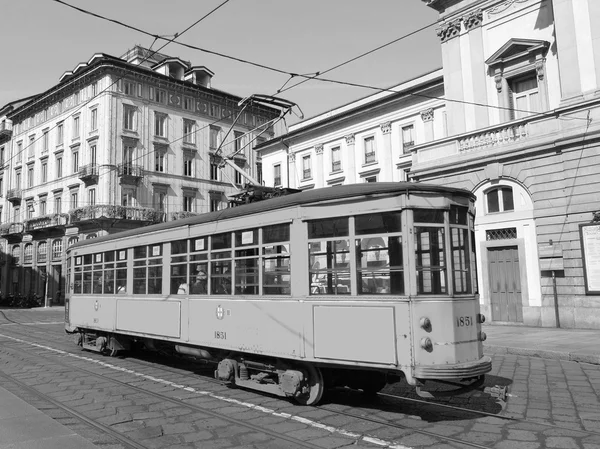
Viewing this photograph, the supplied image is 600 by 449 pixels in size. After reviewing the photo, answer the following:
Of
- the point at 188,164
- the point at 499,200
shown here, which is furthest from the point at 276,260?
the point at 188,164

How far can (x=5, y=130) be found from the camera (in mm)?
48969

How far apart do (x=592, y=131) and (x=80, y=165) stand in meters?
34.4

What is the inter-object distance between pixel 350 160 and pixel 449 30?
1121 centimetres

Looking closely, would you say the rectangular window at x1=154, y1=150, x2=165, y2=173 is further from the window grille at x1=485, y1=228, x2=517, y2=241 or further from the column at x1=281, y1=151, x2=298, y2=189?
the window grille at x1=485, y1=228, x2=517, y2=241

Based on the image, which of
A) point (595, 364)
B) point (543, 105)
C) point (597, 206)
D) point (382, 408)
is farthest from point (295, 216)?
point (543, 105)

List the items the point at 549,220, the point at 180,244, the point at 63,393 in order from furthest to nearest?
the point at 549,220, the point at 180,244, the point at 63,393

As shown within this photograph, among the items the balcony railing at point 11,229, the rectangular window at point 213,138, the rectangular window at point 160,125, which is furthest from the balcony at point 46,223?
the rectangular window at point 213,138

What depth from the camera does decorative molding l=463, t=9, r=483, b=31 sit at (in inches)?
742

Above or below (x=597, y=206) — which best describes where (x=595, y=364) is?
below

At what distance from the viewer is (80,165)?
38875 mm

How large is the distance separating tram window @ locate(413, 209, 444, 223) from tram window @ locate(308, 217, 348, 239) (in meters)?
0.84

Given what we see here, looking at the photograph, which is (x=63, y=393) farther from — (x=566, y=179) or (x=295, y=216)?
(x=566, y=179)

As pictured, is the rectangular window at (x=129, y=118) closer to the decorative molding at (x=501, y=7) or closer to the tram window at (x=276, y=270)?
the decorative molding at (x=501, y=7)

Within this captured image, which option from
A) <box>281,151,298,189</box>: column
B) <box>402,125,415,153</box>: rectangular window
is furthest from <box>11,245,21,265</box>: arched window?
<box>402,125,415,153</box>: rectangular window
